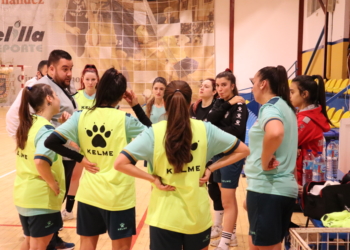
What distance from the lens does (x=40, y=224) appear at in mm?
2594

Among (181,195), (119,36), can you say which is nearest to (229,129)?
(181,195)

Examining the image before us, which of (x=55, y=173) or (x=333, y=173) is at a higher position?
(x=55, y=173)

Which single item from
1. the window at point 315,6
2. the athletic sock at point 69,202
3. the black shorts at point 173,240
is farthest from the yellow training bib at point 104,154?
the window at point 315,6

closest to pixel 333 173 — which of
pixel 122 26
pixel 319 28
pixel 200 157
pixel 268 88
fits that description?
pixel 268 88

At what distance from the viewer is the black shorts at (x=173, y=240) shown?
6.54 ft

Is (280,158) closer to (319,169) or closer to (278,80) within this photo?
(278,80)

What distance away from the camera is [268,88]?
96.7 inches

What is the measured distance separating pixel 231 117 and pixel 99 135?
1.46 m

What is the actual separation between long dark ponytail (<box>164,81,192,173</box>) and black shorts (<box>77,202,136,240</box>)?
0.60 metres

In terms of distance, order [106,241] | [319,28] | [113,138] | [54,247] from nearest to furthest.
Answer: [113,138] → [54,247] → [106,241] → [319,28]

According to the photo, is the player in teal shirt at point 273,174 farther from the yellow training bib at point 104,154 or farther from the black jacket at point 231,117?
the black jacket at point 231,117

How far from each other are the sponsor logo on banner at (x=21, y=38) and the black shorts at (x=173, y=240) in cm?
1372

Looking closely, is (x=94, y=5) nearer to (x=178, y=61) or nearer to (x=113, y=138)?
(x=178, y=61)

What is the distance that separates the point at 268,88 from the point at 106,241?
222cm
